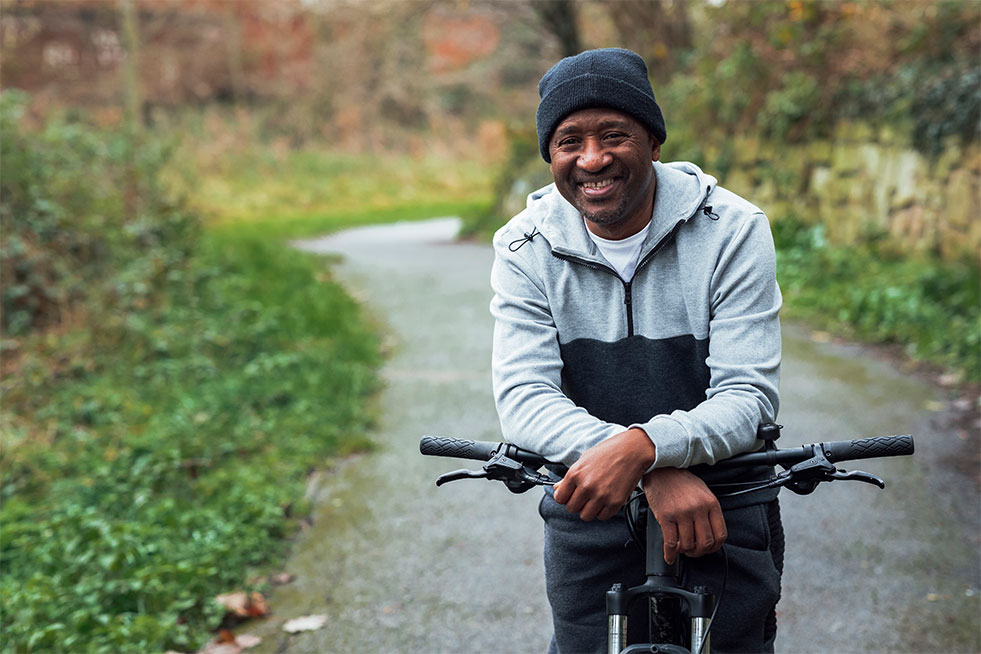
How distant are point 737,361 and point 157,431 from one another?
15.0 ft

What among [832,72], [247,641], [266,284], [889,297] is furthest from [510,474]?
[832,72]

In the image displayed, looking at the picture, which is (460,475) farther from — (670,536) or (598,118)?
(598,118)

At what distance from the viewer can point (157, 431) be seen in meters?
6.08

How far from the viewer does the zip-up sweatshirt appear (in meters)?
2.22

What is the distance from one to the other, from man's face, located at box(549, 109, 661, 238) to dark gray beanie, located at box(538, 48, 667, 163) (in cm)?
2

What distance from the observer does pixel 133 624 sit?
3863mm

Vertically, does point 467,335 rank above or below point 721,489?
below

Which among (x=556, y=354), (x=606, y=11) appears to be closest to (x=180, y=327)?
(x=556, y=354)

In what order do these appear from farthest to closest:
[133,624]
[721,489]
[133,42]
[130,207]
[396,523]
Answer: [133,42] → [130,207] → [396,523] → [133,624] → [721,489]

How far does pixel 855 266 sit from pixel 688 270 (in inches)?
308

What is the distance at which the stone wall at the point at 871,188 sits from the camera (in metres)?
8.66

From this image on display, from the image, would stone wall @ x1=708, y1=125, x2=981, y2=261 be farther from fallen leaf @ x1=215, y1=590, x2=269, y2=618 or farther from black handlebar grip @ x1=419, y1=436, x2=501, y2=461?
black handlebar grip @ x1=419, y1=436, x2=501, y2=461

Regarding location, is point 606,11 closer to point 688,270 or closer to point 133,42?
point 133,42

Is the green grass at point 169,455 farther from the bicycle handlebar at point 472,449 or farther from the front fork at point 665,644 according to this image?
the front fork at point 665,644
